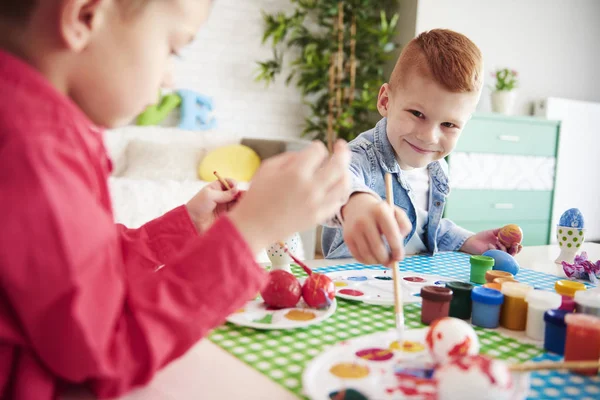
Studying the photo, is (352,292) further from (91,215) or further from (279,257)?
(91,215)

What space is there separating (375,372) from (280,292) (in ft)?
0.76

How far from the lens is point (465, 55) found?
120 centimetres

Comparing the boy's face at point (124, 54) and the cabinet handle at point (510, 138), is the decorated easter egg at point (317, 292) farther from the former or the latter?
the cabinet handle at point (510, 138)

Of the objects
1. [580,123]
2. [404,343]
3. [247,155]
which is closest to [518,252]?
[404,343]

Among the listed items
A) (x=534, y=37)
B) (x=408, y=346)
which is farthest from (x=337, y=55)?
(x=408, y=346)

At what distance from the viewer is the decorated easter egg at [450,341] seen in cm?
Result: 55

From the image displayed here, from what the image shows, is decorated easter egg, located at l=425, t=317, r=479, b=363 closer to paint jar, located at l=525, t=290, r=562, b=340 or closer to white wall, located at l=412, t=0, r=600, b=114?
paint jar, located at l=525, t=290, r=562, b=340

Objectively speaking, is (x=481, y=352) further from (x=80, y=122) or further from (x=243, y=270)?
(x=80, y=122)

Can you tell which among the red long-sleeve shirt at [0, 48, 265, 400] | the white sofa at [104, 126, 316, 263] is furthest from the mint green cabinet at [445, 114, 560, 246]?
the red long-sleeve shirt at [0, 48, 265, 400]

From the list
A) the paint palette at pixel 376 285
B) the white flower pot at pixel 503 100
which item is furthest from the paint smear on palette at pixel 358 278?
the white flower pot at pixel 503 100

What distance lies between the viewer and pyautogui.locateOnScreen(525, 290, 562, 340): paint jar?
2.27 ft

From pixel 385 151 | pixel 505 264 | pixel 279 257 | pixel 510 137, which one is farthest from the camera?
pixel 510 137

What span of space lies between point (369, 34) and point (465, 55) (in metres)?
2.71

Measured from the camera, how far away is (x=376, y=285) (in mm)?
884
